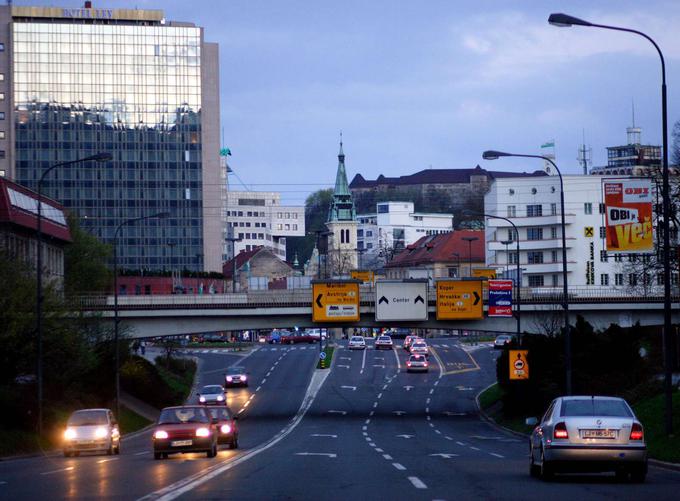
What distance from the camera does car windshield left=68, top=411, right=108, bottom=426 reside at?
36.5 meters

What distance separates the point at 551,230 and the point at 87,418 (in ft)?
313

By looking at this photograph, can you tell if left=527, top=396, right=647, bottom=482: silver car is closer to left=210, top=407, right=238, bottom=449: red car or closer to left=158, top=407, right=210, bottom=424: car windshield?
left=158, top=407, right=210, bottom=424: car windshield

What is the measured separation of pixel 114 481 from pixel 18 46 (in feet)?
465

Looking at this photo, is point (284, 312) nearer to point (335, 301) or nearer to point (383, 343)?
point (335, 301)

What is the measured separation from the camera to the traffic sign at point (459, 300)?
65.4 m

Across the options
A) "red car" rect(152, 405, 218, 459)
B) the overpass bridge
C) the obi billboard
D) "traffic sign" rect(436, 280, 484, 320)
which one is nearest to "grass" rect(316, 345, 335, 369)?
the overpass bridge

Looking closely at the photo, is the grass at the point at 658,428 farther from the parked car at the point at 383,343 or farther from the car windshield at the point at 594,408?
the parked car at the point at 383,343

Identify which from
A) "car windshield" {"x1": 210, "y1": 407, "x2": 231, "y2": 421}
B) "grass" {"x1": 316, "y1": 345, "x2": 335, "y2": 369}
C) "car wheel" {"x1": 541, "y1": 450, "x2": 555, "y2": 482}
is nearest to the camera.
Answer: "car wheel" {"x1": 541, "y1": 450, "x2": 555, "y2": 482}

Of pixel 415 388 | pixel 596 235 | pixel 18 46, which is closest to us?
pixel 415 388

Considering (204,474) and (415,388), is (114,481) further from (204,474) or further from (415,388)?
(415,388)

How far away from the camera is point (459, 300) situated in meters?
65.8

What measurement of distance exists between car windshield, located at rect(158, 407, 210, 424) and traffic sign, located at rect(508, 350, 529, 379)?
25.6 meters

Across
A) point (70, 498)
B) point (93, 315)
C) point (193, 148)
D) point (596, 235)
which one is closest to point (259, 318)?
point (93, 315)

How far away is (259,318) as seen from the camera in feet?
219
